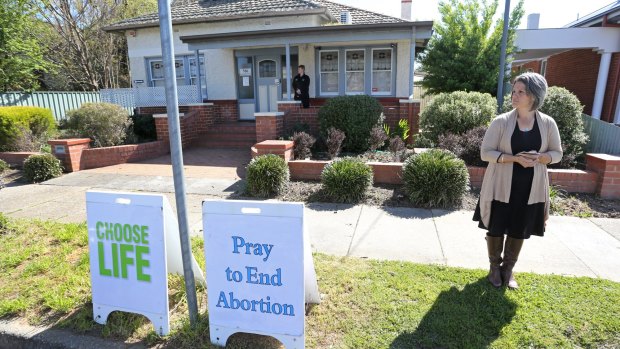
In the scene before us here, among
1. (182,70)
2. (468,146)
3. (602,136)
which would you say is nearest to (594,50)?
(602,136)

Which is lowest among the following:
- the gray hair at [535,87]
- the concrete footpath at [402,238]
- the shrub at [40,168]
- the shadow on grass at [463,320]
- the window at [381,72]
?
the concrete footpath at [402,238]

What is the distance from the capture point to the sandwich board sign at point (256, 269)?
241 centimetres

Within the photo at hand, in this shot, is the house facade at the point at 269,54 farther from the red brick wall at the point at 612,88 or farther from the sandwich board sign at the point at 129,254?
the sandwich board sign at the point at 129,254

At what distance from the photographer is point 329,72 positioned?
13.5m

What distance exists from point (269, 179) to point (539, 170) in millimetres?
4026

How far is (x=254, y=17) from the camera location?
1352 centimetres

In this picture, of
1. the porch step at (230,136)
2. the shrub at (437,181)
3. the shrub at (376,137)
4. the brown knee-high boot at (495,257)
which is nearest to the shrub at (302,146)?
the shrub at (376,137)

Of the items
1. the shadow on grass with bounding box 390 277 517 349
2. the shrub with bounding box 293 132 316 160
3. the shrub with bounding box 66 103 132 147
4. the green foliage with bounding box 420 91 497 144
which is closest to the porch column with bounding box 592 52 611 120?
the green foliage with bounding box 420 91 497 144

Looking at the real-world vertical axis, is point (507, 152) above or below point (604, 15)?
below

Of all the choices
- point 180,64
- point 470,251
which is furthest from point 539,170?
point 180,64

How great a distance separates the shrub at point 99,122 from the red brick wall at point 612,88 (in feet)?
51.5

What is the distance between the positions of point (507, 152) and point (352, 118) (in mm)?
5761

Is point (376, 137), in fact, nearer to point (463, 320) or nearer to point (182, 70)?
point (463, 320)

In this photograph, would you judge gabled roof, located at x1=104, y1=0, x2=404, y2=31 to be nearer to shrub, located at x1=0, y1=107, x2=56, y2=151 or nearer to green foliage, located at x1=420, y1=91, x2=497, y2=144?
green foliage, located at x1=420, y1=91, x2=497, y2=144
